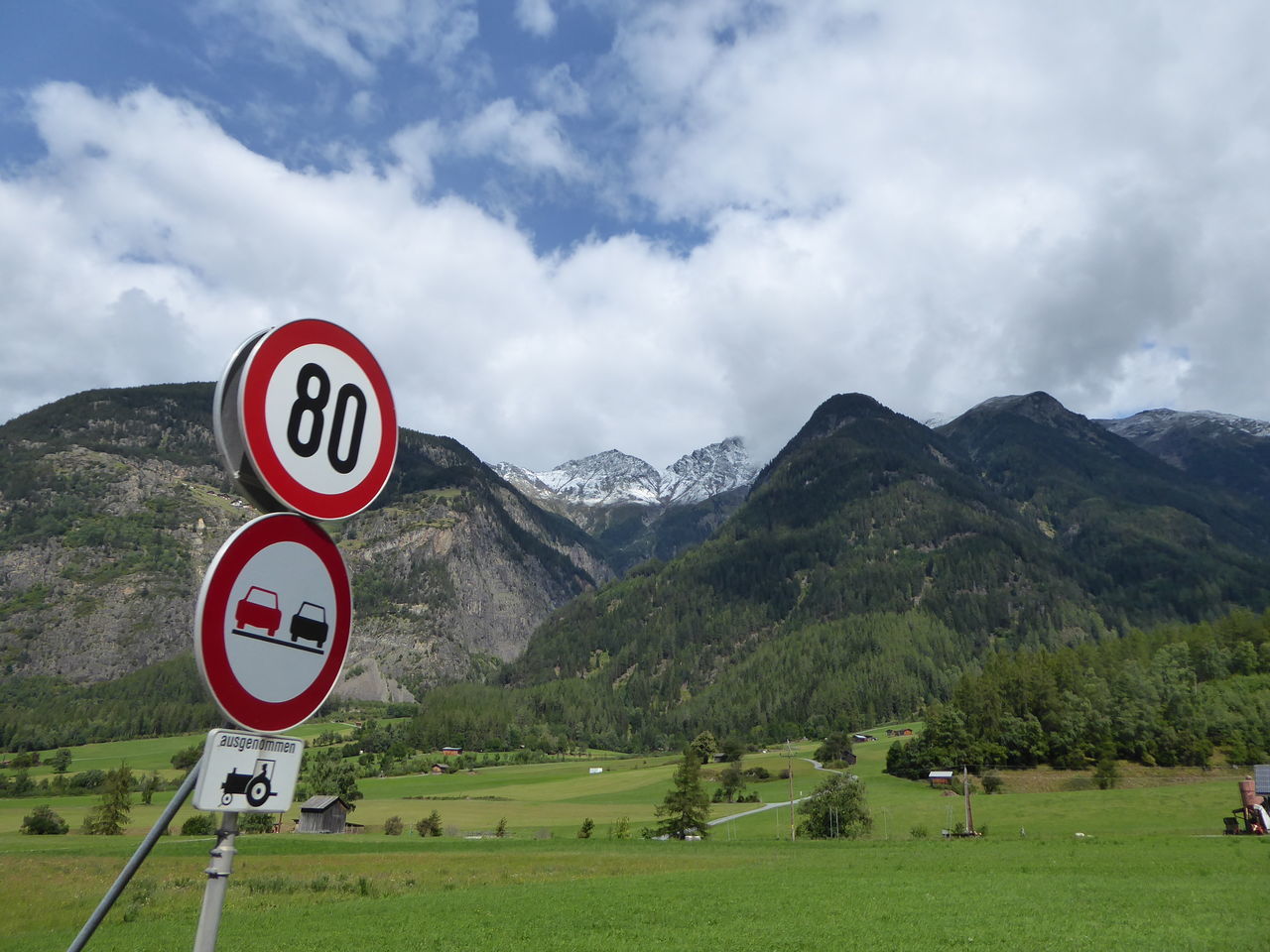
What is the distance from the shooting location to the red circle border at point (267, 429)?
451 cm

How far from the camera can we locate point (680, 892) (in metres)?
29.6

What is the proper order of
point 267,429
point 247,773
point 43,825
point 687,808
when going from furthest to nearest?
point 43,825 → point 687,808 → point 267,429 → point 247,773

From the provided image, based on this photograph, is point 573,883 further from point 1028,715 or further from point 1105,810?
point 1028,715

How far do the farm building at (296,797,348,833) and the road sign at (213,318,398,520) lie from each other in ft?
332

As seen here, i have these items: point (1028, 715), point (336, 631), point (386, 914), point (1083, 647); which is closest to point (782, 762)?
point (1028, 715)

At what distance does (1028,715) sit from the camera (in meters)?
122

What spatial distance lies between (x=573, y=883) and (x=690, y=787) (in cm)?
5080

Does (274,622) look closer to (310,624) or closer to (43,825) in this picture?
(310,624)

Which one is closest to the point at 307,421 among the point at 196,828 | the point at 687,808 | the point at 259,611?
the point at 259,611

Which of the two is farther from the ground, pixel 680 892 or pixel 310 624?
A: pixel 310 624

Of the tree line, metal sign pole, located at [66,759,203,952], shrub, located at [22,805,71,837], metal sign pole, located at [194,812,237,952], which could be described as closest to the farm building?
shrub, located at [22,805,71,837]

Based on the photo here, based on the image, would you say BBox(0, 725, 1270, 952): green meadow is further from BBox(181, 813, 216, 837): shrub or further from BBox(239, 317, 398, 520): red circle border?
BBox(239, 317, 398, 520): red circle border

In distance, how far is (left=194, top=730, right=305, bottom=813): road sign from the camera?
3.99 m

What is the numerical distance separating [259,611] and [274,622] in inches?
4.8
